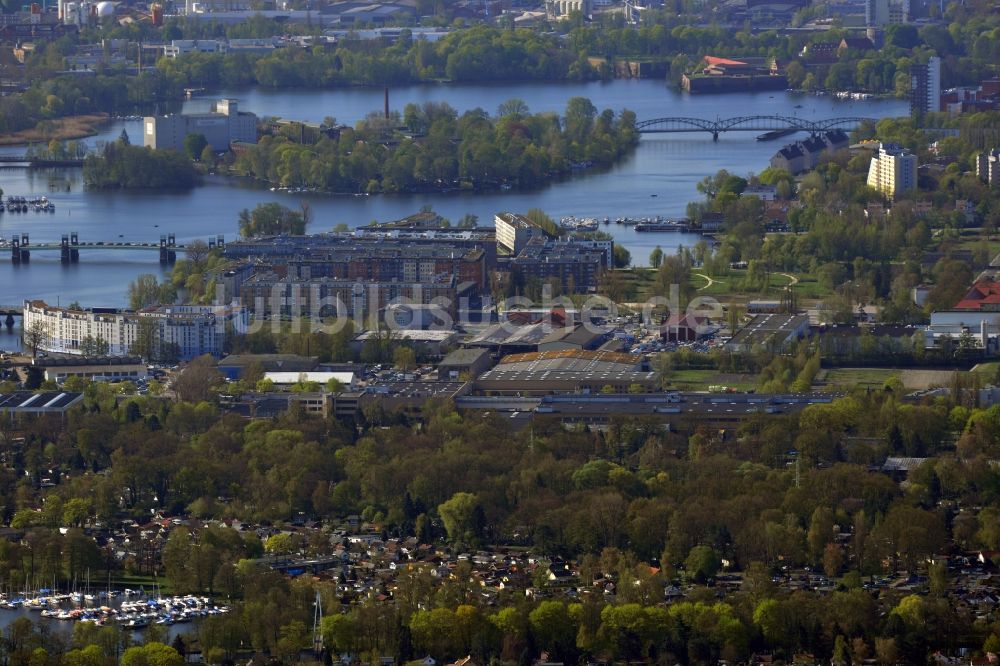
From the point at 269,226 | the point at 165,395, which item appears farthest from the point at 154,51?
the point at 165,395

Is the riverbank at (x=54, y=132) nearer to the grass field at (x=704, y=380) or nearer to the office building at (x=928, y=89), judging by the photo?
the office building at (x=928, y=89)

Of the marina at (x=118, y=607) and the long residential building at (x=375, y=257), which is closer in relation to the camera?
the marina at (x=118, y=607)

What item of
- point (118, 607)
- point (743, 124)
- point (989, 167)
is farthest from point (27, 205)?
point (118, 607)

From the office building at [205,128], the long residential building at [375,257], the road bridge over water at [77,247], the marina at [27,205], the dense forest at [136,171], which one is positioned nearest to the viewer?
the long residential building at [375,257]

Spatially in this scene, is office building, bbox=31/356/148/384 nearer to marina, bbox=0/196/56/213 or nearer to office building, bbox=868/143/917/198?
marina, bbox=0/196/56/213

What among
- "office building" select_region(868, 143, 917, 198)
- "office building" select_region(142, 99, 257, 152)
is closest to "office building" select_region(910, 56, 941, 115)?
"office building" select_region(868, 143, 917, 198)

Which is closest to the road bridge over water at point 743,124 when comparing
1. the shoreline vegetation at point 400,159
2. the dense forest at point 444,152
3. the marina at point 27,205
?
the dense forest at point 444,152
